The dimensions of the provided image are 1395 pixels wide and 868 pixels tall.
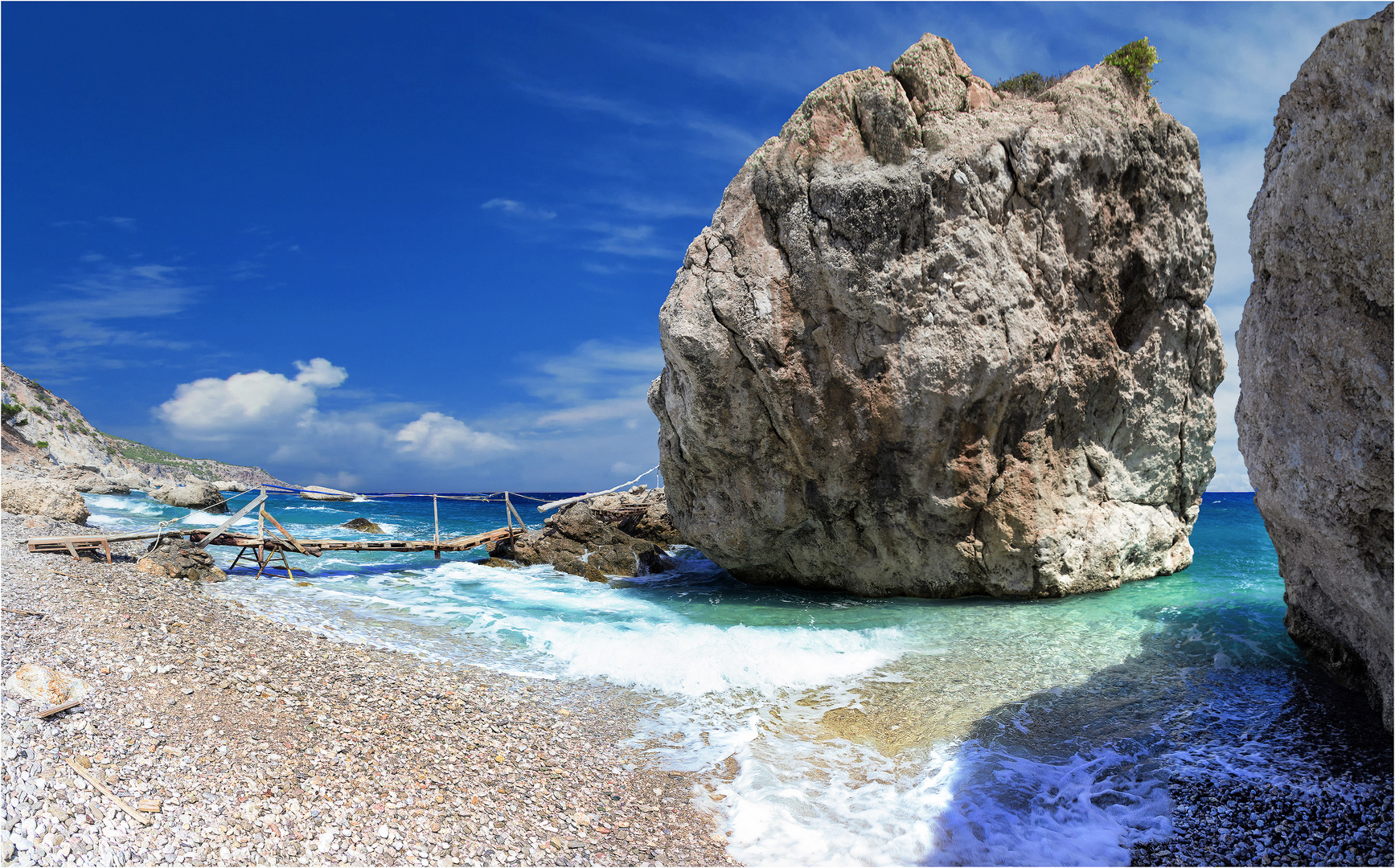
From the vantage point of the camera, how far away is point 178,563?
47.9ft

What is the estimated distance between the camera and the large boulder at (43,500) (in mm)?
22078

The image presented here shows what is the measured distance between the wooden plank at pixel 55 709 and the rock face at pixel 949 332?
968 centimetres

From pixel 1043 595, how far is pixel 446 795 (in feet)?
39.6

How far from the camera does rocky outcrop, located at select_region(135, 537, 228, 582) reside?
14016 mm

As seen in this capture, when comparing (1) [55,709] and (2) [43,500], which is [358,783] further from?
(2) [43,500]

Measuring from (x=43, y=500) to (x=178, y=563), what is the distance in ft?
41.9

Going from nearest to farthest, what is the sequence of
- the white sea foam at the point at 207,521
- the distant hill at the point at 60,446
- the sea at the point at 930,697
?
the sea at the point at 930,697 → the white sea foam at the point at 207,521 → the distant hill at the point at 60,446

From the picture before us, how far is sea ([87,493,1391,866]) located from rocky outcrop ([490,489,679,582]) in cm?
301

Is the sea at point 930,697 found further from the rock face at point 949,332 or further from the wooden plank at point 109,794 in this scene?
the wooden plank at point 109,794

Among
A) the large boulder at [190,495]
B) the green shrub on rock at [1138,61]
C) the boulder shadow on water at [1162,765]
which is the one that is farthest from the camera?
the large boulder at [190,495]

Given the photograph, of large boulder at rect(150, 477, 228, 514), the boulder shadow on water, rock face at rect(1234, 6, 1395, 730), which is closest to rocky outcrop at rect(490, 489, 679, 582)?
the boulder shadow on water

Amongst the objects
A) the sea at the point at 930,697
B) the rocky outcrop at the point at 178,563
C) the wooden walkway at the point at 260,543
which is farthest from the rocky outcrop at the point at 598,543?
the rocky outcrop at the point at 178,563

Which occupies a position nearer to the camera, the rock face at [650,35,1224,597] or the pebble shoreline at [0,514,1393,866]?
the pebble shoreline at [0,514,1393,866]

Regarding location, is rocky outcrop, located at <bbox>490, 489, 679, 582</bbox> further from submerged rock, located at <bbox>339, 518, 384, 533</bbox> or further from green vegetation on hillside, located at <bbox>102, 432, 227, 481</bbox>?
green vegetation on hillside, located at <bbox>102, 432, 227, 481</bbox>
